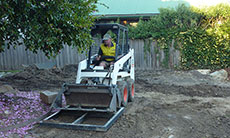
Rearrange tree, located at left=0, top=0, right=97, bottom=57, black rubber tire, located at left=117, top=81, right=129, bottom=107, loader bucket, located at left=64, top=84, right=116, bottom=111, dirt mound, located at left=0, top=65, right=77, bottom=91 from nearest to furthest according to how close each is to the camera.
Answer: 1. tree, located at left=0, top=0, right=97, bottom=57
2. loader bucket, located at left=64, top=84, right=116, bottom=111
3. black rubber tire, located at left=117, top=81, right=129, bottom=107
4. dirt mound, located at left=0, top=65, right=77, bottom=91

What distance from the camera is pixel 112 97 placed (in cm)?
526

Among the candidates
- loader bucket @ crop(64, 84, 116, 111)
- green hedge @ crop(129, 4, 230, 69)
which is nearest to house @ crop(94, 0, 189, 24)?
green hedge @ crop(129, 4, 230, 69)

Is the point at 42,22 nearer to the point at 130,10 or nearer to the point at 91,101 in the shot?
the point at 91,101

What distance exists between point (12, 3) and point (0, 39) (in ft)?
2.50

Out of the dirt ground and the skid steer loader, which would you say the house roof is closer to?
the dirt ground

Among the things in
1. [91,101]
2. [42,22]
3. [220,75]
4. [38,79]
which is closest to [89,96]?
[91,101]

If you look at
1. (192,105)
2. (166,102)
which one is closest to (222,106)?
(192,105)

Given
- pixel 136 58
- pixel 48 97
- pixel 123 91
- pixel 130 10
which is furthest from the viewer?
pixel 130 10

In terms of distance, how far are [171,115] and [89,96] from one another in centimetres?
207

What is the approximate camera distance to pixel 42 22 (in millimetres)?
4727

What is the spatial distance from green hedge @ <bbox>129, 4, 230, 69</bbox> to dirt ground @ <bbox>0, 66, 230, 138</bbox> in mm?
2896

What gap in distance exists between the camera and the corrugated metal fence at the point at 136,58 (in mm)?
13328

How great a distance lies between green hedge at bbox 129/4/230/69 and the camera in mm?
11902

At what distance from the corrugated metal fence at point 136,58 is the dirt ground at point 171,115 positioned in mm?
3983
